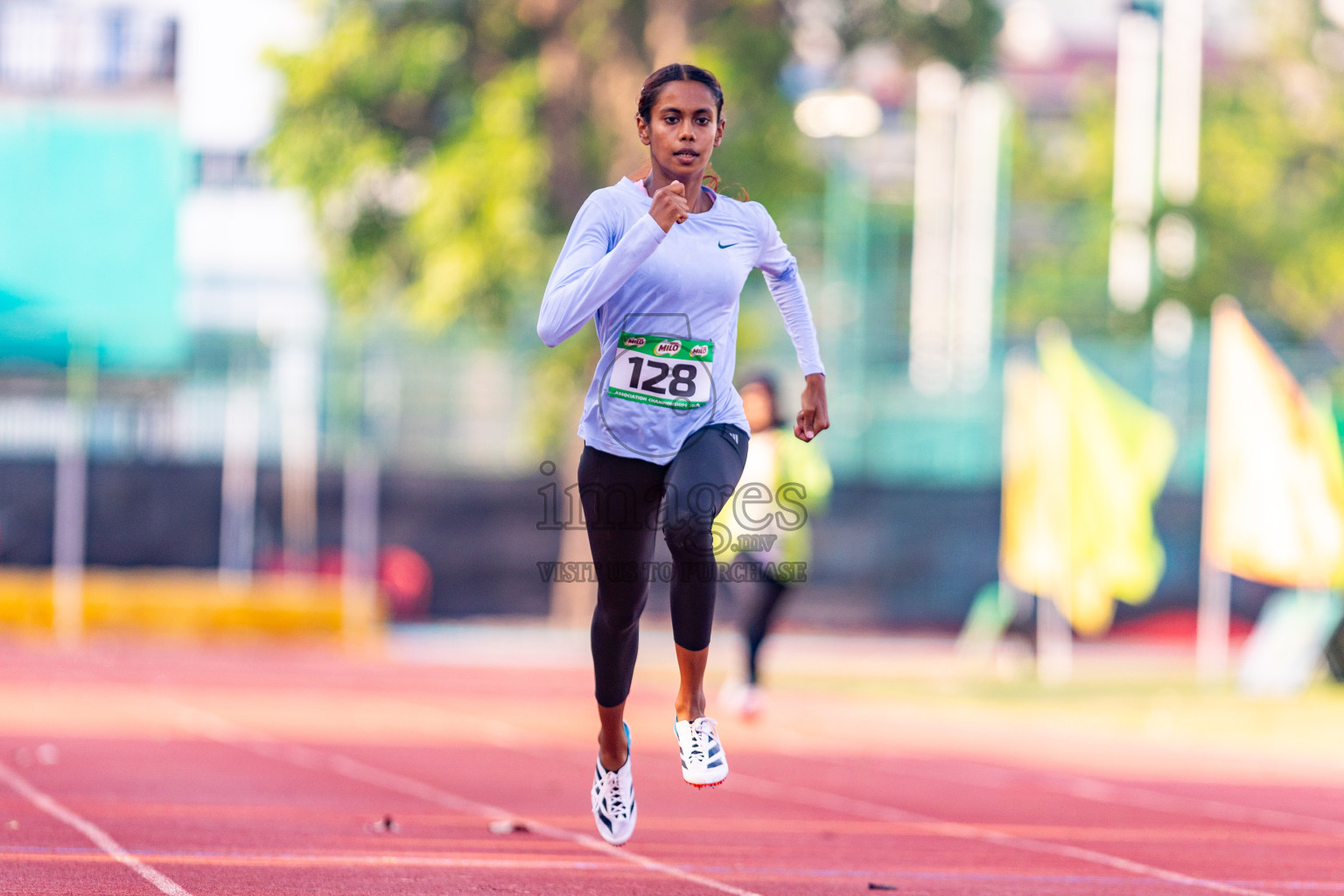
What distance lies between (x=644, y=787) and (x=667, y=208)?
16.8 ft

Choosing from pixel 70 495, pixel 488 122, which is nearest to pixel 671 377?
pixel 488 122

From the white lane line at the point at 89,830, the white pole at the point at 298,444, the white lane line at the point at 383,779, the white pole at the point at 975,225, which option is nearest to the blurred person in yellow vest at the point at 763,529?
the white lane line at the point at 383,779

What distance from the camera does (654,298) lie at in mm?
5906

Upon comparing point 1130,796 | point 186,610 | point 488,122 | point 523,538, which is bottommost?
point 186,610

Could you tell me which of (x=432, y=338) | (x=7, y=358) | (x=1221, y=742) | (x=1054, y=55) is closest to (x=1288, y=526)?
(x=1221, y=742)

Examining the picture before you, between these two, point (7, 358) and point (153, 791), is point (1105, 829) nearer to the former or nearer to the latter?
point (153, 791)

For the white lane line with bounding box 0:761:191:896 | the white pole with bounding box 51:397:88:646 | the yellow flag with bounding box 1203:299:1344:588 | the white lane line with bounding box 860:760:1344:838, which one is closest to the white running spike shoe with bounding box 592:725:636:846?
the white lane line with bounding box 0:761:191:896

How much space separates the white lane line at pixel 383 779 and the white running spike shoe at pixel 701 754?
19.7 inches

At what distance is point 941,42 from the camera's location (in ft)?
78.5

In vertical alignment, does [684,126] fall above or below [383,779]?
above

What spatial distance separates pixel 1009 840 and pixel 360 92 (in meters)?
16.9

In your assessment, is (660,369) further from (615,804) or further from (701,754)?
(615,804)

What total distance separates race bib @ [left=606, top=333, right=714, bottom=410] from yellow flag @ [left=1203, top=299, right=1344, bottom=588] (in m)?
12.0

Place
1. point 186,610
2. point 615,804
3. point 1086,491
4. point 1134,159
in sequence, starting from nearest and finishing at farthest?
point 615,804 → point 1086,491 → point 186,610 → point 1134,159
